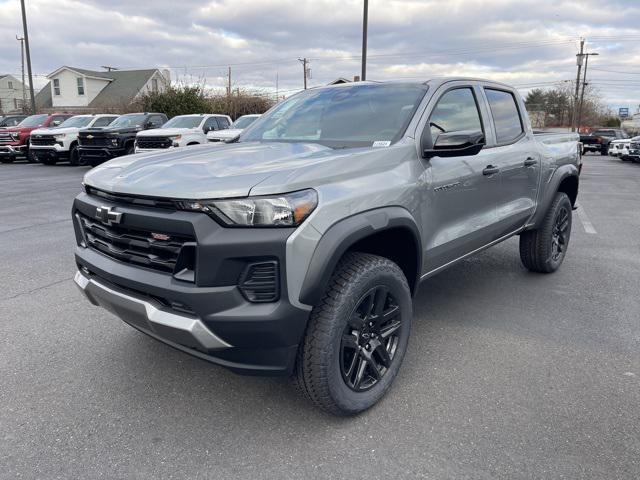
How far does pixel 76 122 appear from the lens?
19.0 metres

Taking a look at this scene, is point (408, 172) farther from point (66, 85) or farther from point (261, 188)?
point (66, 85)

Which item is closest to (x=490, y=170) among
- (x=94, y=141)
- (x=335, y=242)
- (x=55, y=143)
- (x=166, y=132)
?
(x=335, y=242)

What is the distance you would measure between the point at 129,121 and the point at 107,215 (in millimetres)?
16347

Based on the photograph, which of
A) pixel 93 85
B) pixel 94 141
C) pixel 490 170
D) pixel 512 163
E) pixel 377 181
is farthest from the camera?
pixel 93 85

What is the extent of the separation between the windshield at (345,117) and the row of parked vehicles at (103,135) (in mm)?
8514

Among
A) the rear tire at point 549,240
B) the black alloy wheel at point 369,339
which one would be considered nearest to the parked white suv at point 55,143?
the rear tire at point 549,240

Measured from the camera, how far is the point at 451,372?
3248mm

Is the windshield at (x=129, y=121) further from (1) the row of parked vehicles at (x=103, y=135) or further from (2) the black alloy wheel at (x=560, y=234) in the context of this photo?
(2) the black alloy wheel at (x=560, y=234)

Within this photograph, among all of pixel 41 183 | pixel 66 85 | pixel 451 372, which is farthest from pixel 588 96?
pixel 451 372

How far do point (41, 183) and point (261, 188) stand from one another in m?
12.8

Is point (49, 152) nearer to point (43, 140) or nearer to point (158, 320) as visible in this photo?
point (43, 140)

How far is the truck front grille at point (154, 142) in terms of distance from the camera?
14588mm

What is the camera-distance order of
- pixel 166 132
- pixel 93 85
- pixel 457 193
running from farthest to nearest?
pixel 93 85
pixel 166 132
pixel 457 193

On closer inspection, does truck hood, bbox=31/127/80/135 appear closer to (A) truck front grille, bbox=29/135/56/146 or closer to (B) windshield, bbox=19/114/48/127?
(A) truck front grille, bbox=29/135/56/146
